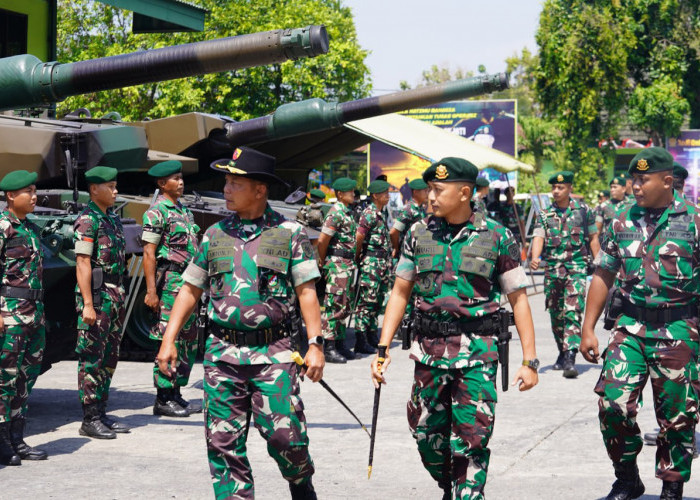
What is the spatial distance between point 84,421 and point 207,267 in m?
3.08

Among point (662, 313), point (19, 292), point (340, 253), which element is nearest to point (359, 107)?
point (340, 253)

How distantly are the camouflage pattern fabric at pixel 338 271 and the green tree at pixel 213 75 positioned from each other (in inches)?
876

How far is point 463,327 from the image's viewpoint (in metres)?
5.51

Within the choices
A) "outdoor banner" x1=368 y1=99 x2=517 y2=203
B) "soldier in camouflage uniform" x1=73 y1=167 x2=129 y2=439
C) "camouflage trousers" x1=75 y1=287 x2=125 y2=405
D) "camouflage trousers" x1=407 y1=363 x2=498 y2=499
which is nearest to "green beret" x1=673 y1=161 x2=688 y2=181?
"camouflage trousers" x1=407 y1=363 x2=498 y2=499

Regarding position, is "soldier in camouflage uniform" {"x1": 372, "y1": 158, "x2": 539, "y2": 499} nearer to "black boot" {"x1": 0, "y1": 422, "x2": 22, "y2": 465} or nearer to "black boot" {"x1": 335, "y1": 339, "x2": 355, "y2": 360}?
"black boot" {"x1": 0, "y1": 422, "x2": 22, "y2": 465}

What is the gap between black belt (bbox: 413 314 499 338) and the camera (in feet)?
18.1

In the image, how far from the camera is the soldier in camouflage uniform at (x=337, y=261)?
39.8 feet

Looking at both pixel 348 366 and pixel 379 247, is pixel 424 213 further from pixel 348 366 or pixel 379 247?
pixel 348 366

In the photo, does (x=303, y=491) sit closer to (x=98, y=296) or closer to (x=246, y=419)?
(x=246, y=419)

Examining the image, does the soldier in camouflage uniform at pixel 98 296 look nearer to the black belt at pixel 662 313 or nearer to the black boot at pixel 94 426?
the black boot at pixel 94 426

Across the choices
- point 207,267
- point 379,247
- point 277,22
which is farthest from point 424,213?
point 277,22

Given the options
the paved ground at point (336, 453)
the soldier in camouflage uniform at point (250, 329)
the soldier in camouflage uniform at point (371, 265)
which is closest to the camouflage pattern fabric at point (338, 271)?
the soldier in camouflage uniform at point (371, 265)

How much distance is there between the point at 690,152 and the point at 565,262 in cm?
2992

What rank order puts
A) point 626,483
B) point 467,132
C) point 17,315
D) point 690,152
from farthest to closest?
point 467,132
point 690,152
point 17,315
point 626,483
